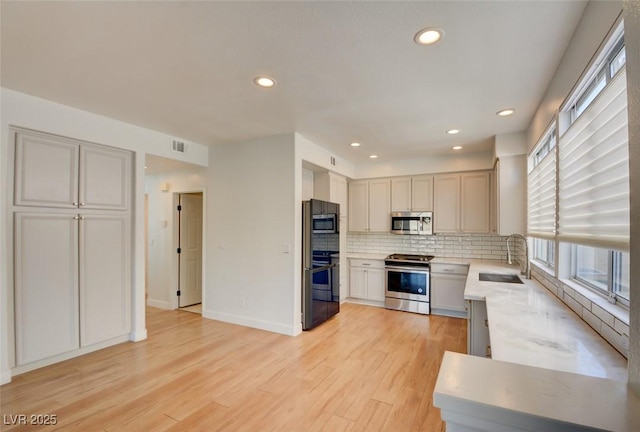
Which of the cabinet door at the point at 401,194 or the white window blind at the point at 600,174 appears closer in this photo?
the white window blind at the point at 600,174

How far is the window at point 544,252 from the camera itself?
2.81 metres

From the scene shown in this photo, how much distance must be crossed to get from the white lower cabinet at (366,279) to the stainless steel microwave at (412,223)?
2.26ft

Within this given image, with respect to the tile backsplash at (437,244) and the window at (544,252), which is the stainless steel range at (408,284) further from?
the window at (544,252)

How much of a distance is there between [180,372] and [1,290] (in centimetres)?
170

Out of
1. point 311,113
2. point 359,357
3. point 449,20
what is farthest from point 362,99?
point 359,357

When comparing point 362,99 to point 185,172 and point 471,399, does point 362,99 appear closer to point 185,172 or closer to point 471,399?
point 471,399

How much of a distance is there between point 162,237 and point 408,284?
4274mm

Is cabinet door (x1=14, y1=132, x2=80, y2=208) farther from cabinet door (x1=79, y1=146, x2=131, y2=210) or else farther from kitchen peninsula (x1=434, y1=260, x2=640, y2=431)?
kitchen peninsula (x1=434, y1=260, x2=640, y2=431)

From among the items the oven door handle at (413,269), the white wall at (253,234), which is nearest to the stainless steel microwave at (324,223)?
the white wall at (253,234)

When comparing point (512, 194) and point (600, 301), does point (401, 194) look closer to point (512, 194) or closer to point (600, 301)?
point (512, 194)

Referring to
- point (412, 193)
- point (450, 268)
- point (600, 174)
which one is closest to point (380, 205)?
point (412, 193)

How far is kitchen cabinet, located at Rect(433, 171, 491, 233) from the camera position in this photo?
4.71m

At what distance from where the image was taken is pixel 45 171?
2.89 meters

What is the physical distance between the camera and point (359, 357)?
3188mm
